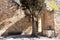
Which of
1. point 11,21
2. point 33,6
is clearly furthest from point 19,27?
point 33,6

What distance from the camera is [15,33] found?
1552 cm

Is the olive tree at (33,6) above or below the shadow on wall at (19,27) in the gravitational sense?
above

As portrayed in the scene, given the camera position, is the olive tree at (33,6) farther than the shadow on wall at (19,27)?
Answer: No

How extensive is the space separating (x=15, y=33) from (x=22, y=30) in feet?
2.48

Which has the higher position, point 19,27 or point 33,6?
point 33,6

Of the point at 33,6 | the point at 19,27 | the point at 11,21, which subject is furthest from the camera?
the point at 19,27

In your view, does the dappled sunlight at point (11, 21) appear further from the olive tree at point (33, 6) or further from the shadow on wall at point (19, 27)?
the olive tree at point (33, 6)

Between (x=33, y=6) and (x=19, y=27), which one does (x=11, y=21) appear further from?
(x=33, y=6)

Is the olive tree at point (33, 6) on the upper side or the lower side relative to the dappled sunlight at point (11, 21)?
upper

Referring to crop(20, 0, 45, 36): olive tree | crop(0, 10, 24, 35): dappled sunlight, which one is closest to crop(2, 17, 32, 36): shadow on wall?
crop(0, 10, 24, 35): dappled sunlight

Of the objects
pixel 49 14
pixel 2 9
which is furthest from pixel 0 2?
pixel 49 14

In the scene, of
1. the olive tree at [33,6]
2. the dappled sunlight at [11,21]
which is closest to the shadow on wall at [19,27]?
the dappled sunlight at [11,21]

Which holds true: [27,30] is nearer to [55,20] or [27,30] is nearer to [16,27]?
[16,27]

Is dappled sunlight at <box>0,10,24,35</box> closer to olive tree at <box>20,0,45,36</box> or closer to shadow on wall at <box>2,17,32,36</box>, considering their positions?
shadow on wall at <box>2,17,32,36</box>
